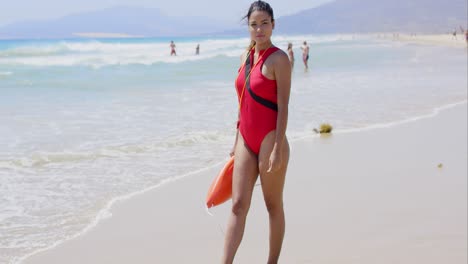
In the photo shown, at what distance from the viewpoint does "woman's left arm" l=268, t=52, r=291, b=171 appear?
12.4 ft

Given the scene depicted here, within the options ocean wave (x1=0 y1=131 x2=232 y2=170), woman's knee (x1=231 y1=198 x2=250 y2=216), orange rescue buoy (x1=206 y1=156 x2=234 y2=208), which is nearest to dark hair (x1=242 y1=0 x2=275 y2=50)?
orange rescue buoy (x1=206 y1=156 x2=234 y2=208)

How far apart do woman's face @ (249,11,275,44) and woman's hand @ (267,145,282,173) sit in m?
0.67

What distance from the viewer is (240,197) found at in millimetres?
3914

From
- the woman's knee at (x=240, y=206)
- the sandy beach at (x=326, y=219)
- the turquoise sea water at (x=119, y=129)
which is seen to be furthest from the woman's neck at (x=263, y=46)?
the turquoise sea water at (x=119, y=129)

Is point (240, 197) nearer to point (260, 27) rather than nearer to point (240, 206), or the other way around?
point (240, 206)

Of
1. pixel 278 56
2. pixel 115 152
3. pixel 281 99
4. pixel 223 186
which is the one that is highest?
pixel 278 56

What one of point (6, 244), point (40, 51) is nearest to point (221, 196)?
point (6, 244)

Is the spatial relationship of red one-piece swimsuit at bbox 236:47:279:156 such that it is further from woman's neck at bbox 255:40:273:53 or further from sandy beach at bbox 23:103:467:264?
sandy beach at bbox 23:103:467:264

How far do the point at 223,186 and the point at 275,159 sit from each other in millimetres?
474

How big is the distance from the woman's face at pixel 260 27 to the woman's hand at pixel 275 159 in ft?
2.20

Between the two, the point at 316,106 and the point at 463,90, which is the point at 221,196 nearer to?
the point at 316,106

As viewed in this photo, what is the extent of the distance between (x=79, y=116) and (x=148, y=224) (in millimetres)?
7486

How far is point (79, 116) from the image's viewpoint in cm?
1258

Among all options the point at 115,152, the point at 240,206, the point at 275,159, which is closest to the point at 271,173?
the point at 275,159
